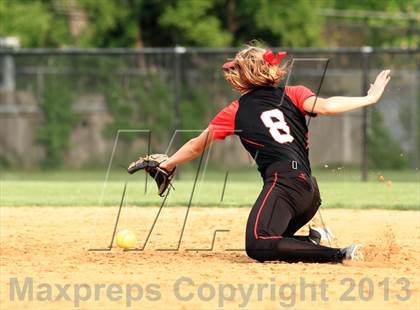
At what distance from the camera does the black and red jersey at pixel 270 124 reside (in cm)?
798

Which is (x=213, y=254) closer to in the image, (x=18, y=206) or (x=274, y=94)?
(x=274, y=94)

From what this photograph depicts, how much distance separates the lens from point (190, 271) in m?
7.44

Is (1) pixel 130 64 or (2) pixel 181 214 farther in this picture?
(1) pixel 130 64

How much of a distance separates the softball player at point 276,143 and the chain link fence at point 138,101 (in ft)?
37.0

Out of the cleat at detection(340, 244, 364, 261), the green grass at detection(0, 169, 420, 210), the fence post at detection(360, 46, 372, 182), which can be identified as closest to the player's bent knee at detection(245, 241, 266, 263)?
the cleat at detection(340, 244, 364, 261)

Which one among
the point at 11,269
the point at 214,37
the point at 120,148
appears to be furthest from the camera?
the point at 214,37

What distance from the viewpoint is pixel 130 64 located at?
20.1 metres

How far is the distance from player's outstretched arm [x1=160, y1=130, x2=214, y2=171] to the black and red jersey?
0.08m

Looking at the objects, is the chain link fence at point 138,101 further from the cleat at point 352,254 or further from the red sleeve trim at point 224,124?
the cleat at point 352,254

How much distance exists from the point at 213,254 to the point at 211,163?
12.1 meters

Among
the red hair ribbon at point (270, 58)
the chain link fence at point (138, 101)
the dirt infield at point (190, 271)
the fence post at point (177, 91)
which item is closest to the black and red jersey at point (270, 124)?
the red hair ribbon at point (270, 58)

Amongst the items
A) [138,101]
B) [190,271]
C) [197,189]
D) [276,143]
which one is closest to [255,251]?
[190,271]

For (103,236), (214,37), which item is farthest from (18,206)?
(214,37)

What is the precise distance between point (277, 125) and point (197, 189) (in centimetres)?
809
